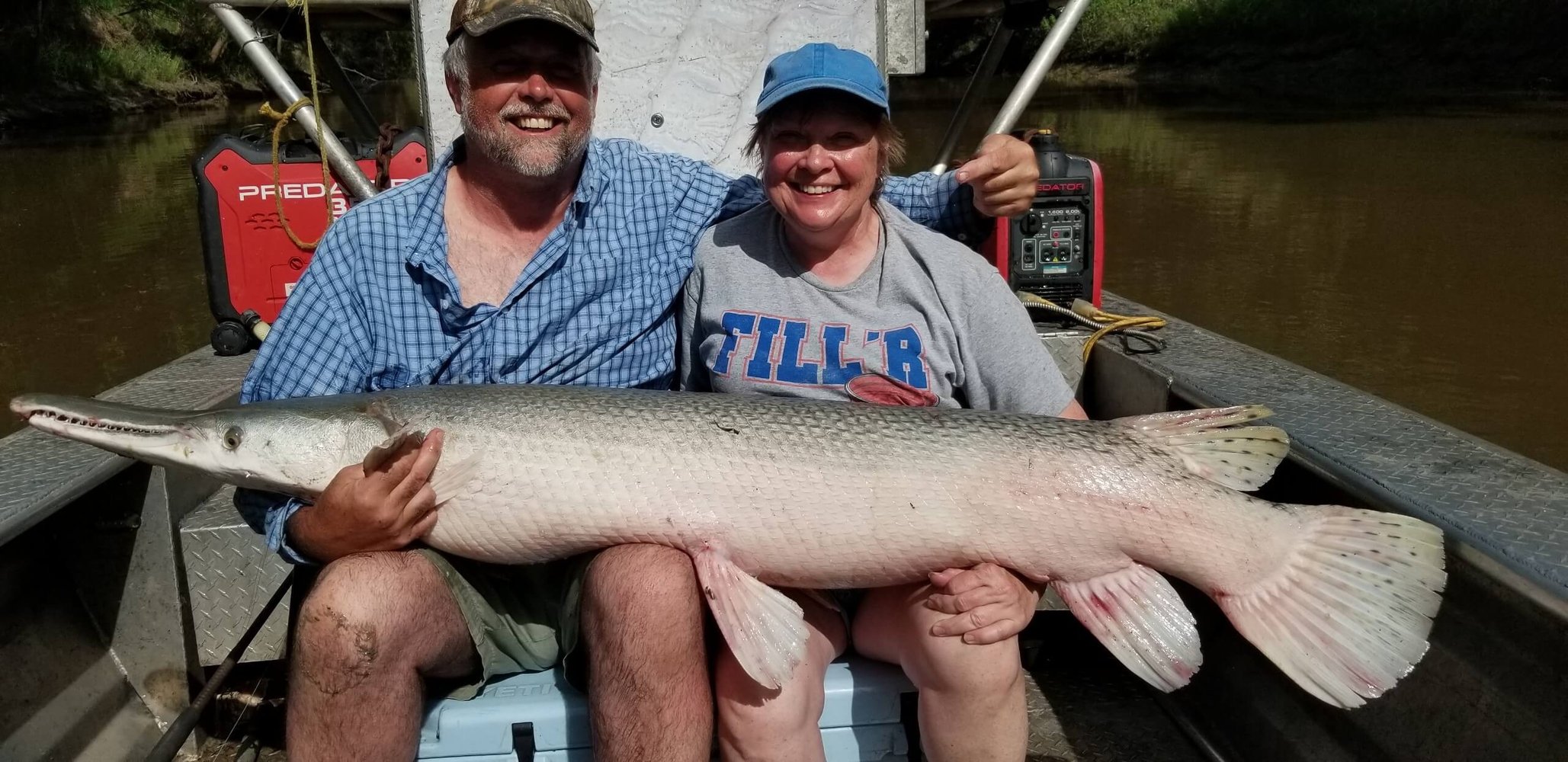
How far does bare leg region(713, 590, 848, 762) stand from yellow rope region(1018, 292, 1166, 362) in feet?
6.00

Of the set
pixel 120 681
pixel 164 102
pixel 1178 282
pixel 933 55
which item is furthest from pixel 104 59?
pixel 120 681

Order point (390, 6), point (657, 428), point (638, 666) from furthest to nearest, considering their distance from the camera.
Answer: point (390, 6)
point (657, 428)
point (638, 666)

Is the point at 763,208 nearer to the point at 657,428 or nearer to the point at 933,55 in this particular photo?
the point at 657,428

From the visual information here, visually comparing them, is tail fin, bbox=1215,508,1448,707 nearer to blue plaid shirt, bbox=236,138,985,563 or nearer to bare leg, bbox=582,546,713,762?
bare leg, bbox=582,546,713,762

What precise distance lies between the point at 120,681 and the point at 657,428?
67.0 inches

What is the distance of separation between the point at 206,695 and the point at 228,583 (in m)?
0.39

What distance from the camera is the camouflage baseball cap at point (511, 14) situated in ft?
9.48

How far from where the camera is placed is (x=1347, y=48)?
32.1m

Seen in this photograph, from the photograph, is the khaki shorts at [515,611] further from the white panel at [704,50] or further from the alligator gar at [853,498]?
the white panel at [704,50]

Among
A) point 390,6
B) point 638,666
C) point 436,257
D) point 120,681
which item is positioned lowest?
point 120,681

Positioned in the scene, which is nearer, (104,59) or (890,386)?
(890,386)

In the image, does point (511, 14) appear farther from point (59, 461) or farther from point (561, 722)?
point (561, 722)

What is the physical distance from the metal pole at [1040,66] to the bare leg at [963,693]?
2.52 metres

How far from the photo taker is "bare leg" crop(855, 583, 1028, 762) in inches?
95.0
